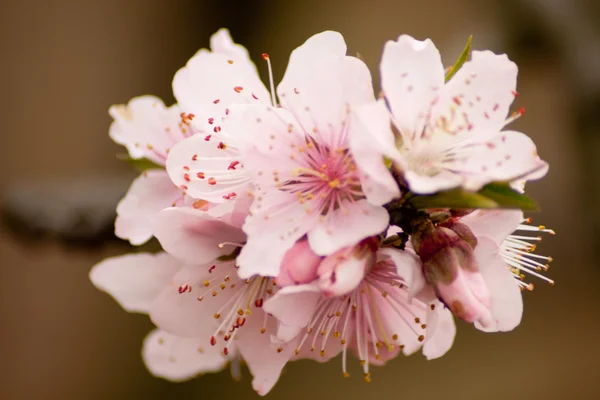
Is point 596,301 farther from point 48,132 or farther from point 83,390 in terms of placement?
point 48,132

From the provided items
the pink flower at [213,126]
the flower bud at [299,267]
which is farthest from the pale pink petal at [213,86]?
the flower bud at [299,267]

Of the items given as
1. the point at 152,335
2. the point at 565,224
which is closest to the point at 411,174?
the point at 152,335

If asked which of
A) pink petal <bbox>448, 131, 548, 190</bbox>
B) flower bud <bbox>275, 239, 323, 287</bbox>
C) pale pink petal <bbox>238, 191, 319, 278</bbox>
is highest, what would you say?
pink petal <bbox>448, 131, 548, 190</bbox>

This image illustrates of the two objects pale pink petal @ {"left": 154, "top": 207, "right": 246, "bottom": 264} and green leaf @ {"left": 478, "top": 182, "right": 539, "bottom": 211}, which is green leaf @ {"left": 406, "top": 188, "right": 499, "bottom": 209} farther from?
pale pink petal @ {"left": 154, "top": 207, "right": 246, "bottom": 264}

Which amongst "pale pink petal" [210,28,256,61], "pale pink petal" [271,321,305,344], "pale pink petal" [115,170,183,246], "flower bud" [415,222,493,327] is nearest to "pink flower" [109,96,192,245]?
"pale pink petal" [115,170,183,246]

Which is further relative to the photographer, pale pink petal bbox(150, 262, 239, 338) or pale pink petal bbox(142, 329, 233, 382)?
pale pink petal bbox(142, 329, 233, 382)

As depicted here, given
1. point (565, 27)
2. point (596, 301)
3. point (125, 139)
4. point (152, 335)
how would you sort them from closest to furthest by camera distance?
1. point (125, 139)
2. point (152, 335)
3. point (565, 27)
4. point (596, 301)

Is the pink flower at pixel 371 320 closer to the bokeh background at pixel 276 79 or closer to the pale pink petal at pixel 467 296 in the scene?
the pale pink petal at pixel 467 296
